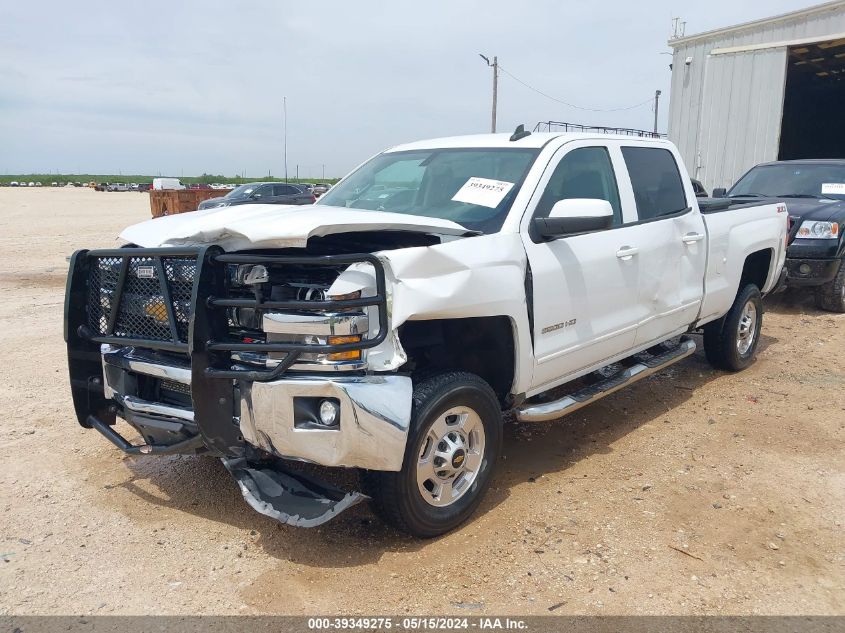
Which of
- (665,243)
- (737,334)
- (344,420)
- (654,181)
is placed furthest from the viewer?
(737,334)

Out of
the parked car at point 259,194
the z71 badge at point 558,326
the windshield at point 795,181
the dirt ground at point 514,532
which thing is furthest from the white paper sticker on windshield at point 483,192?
the parked car at point 259,194

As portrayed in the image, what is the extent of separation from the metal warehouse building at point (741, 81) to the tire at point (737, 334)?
10.8 metres

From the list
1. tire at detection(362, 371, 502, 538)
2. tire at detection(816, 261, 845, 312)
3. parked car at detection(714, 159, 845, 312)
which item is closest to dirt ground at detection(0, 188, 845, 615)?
tire at detection(362, 371, 502, 538)

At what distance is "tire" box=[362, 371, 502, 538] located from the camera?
314 centimetres

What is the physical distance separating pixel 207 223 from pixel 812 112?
24252 mm

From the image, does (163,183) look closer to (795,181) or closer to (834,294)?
(795,181)

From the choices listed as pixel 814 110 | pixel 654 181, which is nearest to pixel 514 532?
pixel 654 181

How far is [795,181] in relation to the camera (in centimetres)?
962

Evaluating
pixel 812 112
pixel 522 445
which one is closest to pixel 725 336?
pixel 522 445

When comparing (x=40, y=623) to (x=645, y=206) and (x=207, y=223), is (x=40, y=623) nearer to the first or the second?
(x=207, y=223)

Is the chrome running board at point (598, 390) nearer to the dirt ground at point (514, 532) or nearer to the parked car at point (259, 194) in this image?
the dirt ground at point (514, 532)

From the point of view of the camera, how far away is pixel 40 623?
9.09ft

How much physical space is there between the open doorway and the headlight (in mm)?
11194

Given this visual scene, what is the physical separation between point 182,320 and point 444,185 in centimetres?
175
